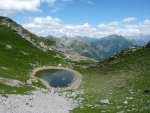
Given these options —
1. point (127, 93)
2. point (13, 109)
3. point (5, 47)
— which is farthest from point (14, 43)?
point (13, 109)

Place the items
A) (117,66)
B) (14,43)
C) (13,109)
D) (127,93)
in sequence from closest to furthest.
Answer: (13,109)
(127,93)
(117,66)
(14,43)

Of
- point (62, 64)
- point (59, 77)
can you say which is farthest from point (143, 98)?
point (62, 64)

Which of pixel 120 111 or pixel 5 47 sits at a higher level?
pixel 5 47

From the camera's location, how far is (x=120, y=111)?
47844 millimetres

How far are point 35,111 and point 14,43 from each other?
154195mm

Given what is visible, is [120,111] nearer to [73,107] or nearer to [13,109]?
[73,107]

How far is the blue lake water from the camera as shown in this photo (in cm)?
12203

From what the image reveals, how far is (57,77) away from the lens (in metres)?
133

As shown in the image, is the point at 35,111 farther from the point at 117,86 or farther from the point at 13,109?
the point at 117,86

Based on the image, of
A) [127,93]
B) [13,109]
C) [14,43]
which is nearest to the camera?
[13,109]

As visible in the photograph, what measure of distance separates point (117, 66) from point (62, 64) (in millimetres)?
49335

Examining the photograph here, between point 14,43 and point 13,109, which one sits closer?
point 13,109

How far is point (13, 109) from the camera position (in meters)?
47.1

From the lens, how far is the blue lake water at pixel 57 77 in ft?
400
